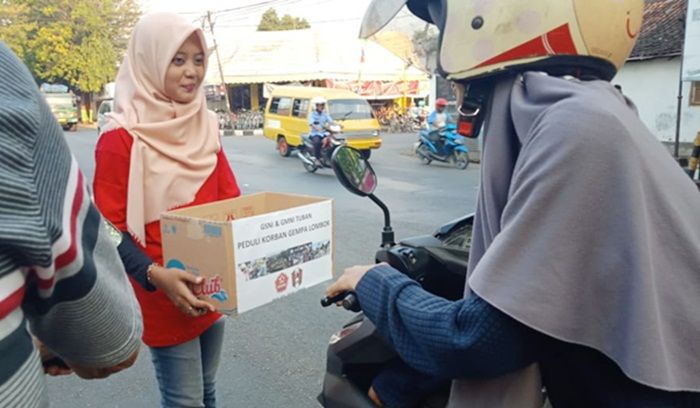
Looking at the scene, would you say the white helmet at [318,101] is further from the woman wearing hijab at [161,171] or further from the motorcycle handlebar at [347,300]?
the motorcycle handlebar at [347,300]

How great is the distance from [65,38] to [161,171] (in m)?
33.3

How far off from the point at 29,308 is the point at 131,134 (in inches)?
47.2

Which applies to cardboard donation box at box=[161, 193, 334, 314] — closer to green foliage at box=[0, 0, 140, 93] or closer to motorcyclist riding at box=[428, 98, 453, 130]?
motorcyclist riding at box=[428, 98, 453, 130]

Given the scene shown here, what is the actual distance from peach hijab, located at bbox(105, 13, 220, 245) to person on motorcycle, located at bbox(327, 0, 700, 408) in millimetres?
998

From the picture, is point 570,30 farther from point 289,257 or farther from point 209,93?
point 209,93

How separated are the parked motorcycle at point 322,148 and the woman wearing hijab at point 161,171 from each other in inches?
377

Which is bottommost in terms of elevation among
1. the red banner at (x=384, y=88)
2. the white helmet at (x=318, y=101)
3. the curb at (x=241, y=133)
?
the curb at (x=241, y=133)

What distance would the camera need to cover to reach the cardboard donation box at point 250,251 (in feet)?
5.51

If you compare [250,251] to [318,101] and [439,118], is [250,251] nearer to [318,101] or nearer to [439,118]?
[439,118]

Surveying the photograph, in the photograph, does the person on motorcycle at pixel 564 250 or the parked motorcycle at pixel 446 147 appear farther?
the parked motorcycle at pixel 446 147

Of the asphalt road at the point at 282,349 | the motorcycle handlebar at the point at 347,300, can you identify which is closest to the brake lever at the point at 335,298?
the motorcycle handlebar at the point at 347,300

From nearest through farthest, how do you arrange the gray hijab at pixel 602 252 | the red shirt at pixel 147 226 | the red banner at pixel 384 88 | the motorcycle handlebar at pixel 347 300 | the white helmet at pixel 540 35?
the gray hijab at pixel 602 252, the white helmet at pixel 540 35, the motorcycle handlebar at pixel 347 300, the red shirt at pixel 147 226, the red banner at pixel 384 88

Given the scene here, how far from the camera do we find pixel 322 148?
13.2 metres

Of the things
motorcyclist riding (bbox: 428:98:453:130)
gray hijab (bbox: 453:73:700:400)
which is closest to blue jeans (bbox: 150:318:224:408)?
gray hijab (bbox: 453:73:700:400)
